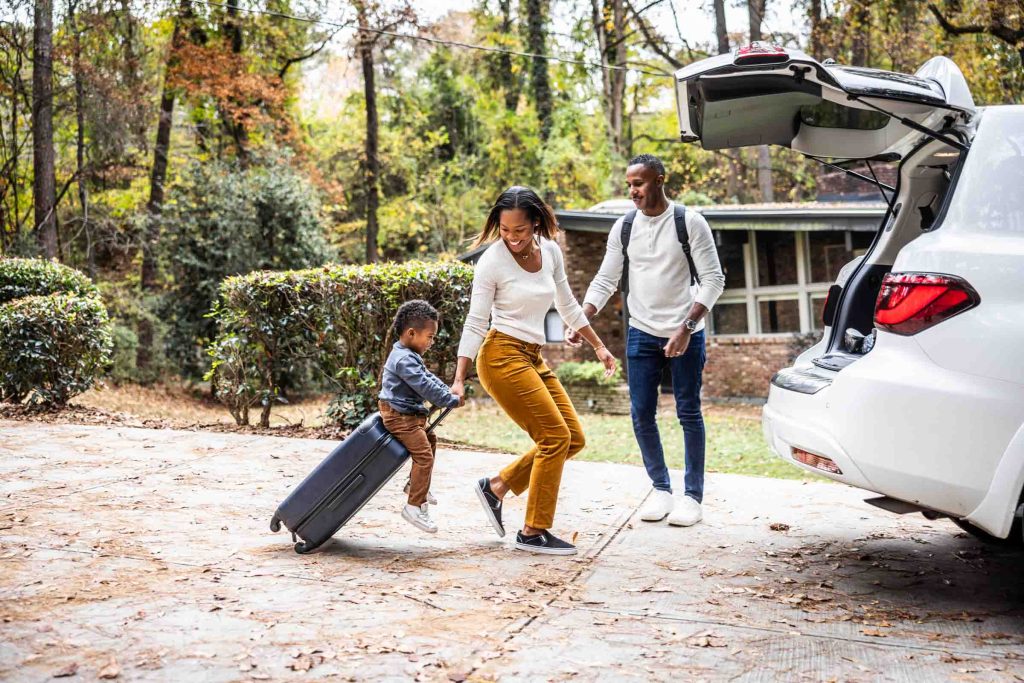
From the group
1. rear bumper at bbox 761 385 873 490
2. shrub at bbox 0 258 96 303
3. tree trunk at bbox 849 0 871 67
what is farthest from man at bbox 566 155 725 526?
tree trunk at bbox 849 0 871 67

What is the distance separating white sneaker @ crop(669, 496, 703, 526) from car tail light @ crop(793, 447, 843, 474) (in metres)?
1.25

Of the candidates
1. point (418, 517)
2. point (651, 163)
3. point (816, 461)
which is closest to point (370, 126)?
point (651, 163)

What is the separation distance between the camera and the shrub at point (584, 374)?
1922cm

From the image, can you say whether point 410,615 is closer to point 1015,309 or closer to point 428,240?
point 1015,309

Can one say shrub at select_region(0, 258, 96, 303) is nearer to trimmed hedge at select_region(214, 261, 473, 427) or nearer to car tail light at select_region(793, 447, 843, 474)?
trimmed hedge at select_region(214, 261, 473, 427)

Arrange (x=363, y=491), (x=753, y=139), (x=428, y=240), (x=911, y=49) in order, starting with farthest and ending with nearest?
1. (x=428, y=240)
2. (x=911, y=49)
3. (x=753, y=139)
4. (x=363, y=491)

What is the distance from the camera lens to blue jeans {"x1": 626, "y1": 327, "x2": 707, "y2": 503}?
5516 millimetres

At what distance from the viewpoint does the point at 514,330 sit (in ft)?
15.9

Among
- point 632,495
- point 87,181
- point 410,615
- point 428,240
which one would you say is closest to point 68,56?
point 87,181

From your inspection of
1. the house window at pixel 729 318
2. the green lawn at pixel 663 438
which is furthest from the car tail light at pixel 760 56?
the house window at pixel 729 318

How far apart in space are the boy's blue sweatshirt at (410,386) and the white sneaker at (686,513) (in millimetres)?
1673

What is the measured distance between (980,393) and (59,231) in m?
23.2

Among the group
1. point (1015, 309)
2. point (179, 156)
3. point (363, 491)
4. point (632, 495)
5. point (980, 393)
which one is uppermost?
point (179, 156)

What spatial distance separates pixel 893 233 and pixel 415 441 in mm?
2821
